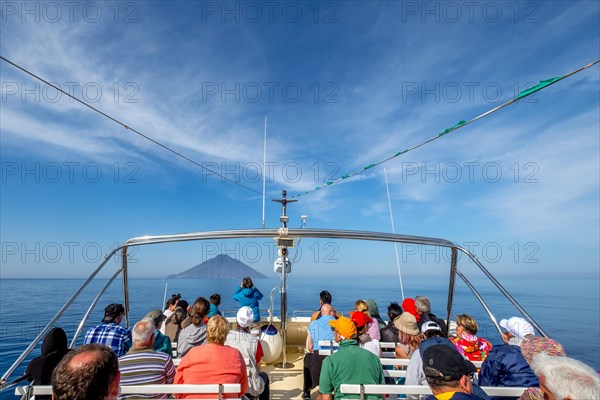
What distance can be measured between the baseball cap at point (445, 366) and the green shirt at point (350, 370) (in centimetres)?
103

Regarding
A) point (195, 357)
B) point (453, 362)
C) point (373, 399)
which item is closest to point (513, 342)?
point (373, 399)

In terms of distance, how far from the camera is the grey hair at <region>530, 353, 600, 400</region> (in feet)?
5.74

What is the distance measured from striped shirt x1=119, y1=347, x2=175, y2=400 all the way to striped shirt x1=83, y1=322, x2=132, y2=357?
0.63 m

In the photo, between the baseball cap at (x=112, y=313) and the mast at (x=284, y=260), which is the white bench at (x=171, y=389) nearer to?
the baseball cap at (x=112, y=313)

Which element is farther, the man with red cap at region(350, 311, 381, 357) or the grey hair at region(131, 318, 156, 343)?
Answer: the man with red cap at region(350, 311, 381, 357)

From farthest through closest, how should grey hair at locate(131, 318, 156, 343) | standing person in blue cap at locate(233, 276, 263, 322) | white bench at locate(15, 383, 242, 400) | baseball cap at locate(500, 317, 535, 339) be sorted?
standing person in blue cap at locate(233, 276, 263, 322), baseball cap at locate(500, 317, 535, 339), grey hair at locate(131, 318, 156, 343), white bench at locate(15, 383, 242, 400)

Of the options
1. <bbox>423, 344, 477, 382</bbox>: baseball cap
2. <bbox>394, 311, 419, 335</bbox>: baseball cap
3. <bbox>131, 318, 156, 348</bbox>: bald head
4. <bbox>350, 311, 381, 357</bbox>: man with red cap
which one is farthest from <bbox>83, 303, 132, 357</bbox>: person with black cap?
<bbox>394, 311, 419, 335</bbox>: baseball cap

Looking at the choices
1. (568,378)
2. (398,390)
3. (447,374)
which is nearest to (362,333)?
(398,390)

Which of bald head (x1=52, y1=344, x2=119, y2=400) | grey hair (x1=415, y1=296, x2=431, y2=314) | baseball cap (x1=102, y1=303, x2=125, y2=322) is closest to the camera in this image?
bald head (x1=52, y1=344, x2=119, y2=400)

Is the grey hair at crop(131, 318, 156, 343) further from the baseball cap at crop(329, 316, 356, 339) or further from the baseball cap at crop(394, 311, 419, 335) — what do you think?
the baseball cap at crop(394, 311, 419, 335)

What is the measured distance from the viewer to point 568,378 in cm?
185

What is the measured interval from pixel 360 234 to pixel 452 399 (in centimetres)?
246

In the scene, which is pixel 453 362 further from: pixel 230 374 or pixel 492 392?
pixel 230 374

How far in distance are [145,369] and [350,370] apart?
1.93 metres
